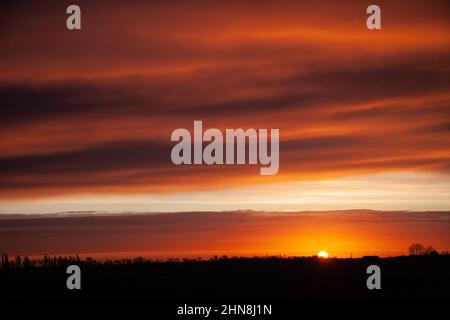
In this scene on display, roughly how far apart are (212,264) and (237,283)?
5951mm

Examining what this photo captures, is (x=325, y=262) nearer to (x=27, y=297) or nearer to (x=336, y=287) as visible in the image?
(x=336, y=287)

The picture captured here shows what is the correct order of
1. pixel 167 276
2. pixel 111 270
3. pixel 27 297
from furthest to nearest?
pixel 111 270 → pixel 167 276 → pixel 27 297

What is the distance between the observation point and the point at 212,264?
34469 millimetres

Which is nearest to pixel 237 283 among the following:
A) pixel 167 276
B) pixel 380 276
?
pixel 167 276

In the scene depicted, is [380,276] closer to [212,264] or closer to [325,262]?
[325,262]

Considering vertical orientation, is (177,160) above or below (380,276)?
above

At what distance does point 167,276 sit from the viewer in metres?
30.8

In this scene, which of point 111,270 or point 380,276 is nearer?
point 380,276
